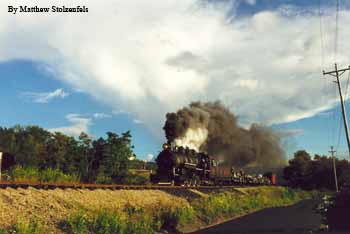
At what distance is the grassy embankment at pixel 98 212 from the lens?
12758 mm

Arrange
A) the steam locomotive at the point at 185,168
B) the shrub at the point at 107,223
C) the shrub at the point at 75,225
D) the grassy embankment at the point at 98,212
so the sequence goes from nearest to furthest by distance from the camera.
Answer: the grassy embankment at the point at 98,212 < the shrub at the point at 75,225 < the shrub at the point at 107,223 < the steam locomotive at the point at 185,168

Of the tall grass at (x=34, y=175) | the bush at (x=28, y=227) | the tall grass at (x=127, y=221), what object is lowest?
the tall grass at (x=127, y=221)

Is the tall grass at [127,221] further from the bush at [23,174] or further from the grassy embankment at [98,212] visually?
the bush at [23,174]

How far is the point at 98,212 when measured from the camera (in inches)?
612

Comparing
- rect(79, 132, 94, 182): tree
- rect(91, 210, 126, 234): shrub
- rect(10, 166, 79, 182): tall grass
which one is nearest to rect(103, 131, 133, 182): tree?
rect(79, 132, 94, 182): tree

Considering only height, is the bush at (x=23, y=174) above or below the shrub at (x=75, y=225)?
above

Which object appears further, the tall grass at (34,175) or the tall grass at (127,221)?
the tall grass at (34,175)

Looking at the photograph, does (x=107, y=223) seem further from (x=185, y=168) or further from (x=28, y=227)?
(x=185, y=168)

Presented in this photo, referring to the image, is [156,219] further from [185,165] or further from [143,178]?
[143,178]

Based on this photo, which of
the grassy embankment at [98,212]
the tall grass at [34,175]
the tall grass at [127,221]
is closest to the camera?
the grassy embankment at [98,212]

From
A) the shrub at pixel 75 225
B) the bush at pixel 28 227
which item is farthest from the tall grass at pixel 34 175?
the bush at pixel 28 227

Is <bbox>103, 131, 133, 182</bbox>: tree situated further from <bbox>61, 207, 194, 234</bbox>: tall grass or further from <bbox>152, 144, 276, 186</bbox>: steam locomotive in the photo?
<bbox>61, 207, 194, 234</bbox>: tall grass

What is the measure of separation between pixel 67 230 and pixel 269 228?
10.7m

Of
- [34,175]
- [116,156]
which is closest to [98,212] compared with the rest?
[34,175]
